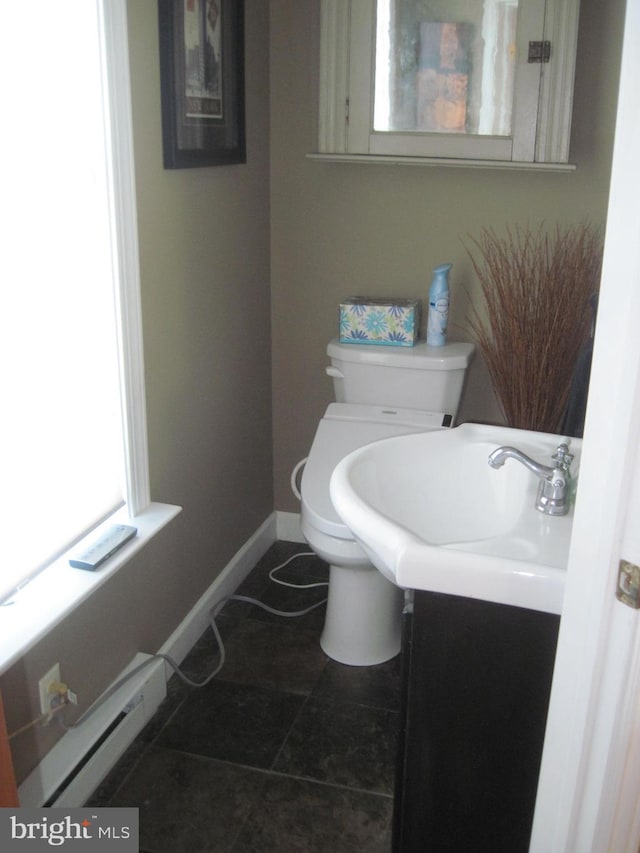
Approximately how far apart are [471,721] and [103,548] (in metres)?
0.80

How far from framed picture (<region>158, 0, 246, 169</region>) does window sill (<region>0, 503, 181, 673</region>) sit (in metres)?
0.92

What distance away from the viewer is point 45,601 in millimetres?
1489

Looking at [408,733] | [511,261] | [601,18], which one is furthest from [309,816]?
[601,18]

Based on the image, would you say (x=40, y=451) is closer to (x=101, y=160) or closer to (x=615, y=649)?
(x=101, y=160)

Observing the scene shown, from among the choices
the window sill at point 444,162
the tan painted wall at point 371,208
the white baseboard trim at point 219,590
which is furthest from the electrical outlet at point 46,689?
the window sill at point 444,162

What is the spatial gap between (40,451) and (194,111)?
968mm

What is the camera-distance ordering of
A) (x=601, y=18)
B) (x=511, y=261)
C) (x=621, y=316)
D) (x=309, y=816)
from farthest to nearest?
(x=511, y=261)
(x=601, y=18)
(x=309, y=816)
(x=621, y=316)

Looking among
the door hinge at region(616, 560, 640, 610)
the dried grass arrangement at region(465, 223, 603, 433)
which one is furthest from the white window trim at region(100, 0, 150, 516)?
the door hinge at region(616, 560, 640, 610)

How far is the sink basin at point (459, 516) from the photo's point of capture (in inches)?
45.3

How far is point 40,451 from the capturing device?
150cm

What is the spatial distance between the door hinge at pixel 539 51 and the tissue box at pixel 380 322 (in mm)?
721

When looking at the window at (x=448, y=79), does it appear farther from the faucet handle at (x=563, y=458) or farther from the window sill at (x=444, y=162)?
the faucet handle at (x=563, y=458)

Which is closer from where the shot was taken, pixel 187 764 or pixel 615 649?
pixel 615 649

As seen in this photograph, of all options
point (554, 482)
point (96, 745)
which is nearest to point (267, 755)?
point (96, 745)
